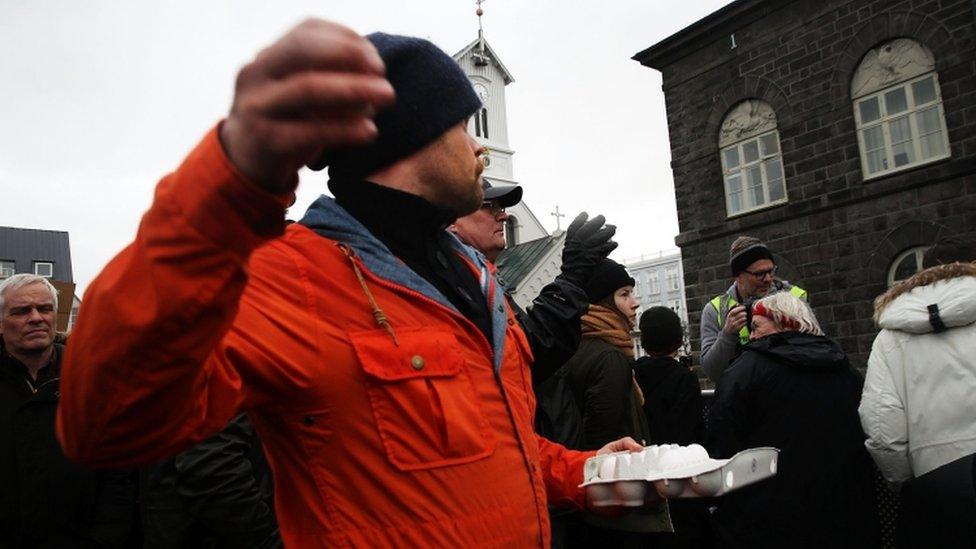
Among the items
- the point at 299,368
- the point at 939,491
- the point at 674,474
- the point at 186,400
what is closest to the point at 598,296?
the point at 939,491

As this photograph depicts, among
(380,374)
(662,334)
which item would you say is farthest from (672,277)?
(380,374)

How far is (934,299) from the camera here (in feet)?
10.2

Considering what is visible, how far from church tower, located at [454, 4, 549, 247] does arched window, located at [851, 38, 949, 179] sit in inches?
897

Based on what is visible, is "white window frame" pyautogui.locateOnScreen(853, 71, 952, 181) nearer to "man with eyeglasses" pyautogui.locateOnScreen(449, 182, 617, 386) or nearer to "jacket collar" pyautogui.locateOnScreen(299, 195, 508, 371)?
"man with eyeglasses" pyautogui.locateOnScreen(449, 182, 617, 386)

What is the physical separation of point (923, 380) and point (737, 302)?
1933mm

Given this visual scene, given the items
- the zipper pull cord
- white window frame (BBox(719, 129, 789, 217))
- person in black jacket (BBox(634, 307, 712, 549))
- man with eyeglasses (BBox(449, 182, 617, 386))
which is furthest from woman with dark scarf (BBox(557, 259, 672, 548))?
white window frame (BBox(719, 129, 789, 217))

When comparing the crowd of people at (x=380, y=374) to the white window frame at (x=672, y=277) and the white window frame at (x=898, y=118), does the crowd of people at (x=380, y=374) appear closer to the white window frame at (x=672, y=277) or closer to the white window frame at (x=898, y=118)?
the white window frame at (x=898, y=118)

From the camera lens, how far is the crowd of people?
0.72 meters

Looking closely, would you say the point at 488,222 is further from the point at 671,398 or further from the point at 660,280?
the point at 660,280

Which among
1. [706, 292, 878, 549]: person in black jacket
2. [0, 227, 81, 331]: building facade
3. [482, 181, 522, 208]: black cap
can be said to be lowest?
[706, 292, 878, 549]: person in black jacket

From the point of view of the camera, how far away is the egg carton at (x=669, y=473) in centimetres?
146

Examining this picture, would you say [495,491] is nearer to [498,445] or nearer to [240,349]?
[498,445]

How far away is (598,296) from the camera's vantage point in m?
4.14

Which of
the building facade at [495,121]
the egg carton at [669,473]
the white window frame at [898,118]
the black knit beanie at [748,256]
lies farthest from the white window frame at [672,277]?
the egg carton at [669,473]
